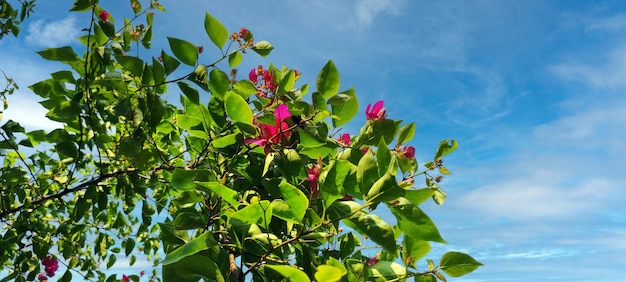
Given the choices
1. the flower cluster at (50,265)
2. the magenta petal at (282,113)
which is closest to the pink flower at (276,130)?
the magenta petal at (282,113)

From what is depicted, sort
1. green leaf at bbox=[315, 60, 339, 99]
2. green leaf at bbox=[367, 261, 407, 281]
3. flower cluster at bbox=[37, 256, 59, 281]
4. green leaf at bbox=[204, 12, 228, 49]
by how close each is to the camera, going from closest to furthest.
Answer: green leaf at bbox=[367, 261, 407, 281]
green leaf at bbox=[315, 60, 339, 99]
green leaf at bbox=[204, 12, 228, 49]
flower cluster at bbox=[37, 256, 59, 281]

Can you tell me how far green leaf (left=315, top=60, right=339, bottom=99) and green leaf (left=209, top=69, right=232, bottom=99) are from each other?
0.28m

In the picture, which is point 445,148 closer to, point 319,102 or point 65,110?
point 319,102

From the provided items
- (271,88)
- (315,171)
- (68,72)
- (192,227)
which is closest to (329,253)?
(315,171)

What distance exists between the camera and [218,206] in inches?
52.7

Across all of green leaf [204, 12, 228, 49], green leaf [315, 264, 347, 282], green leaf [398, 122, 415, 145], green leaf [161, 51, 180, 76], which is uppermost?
green leaf [204, 12, 228, 49]

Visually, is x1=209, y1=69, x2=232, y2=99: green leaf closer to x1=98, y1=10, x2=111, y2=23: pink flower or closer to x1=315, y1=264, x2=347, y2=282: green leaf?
x1=98, y1=10, x2=111, y2=23: pink flower

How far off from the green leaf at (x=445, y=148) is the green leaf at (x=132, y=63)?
1026 mm

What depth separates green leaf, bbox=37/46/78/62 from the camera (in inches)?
58.1

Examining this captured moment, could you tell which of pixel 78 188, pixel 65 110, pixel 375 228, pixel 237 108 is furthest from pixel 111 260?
pixel 375 228

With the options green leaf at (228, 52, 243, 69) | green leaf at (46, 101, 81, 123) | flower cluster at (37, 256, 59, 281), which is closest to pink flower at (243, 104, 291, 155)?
green leaf at (228, 52, 243, 69)

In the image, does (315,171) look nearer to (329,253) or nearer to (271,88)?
(329,253)

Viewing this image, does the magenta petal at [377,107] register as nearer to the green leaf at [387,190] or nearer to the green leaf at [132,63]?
the green leaf at [387,190]

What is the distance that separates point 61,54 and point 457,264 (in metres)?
1.34
